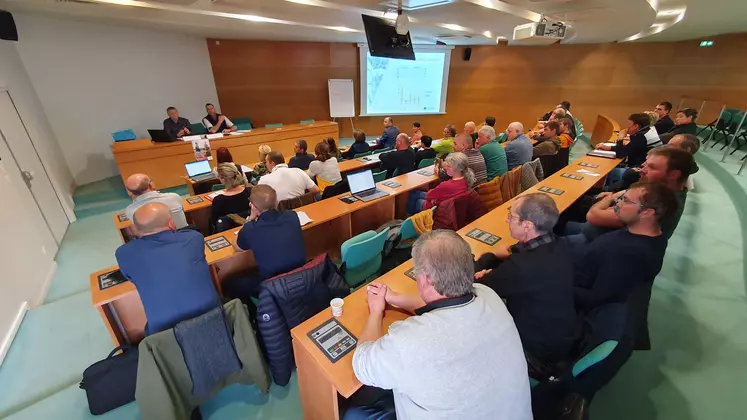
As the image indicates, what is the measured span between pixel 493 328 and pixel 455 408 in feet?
0.91

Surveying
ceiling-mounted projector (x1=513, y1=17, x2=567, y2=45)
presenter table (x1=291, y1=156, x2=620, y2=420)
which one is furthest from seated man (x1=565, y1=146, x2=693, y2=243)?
ceiling-mounted projector (x1=513, y1=17, x2=567, y2=45)

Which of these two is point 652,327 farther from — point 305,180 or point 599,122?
point 599,122

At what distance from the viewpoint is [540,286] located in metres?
1.38

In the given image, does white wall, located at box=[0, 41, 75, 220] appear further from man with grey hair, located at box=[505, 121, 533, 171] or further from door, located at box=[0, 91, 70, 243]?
man with grey hair, located at box=[505, 121, 533, 171]

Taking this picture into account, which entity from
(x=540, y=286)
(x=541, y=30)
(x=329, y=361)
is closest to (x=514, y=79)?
(x=541, y=30)

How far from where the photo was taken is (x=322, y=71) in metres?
8.59

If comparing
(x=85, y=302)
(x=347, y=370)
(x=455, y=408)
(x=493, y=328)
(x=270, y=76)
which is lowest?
(x=85, y=302)

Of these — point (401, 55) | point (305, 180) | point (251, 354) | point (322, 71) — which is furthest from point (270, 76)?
point (251, 354)

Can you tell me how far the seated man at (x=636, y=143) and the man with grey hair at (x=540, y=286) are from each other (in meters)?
3.88

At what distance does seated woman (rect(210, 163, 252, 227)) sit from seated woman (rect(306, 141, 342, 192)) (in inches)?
41.1

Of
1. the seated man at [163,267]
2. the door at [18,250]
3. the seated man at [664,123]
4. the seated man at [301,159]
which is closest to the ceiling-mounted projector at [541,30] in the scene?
the seated man at [664,123]

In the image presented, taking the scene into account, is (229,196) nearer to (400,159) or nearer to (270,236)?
(270,236)

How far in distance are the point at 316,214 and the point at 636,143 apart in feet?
14.5

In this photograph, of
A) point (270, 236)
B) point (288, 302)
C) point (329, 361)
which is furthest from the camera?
point (270, 236)
